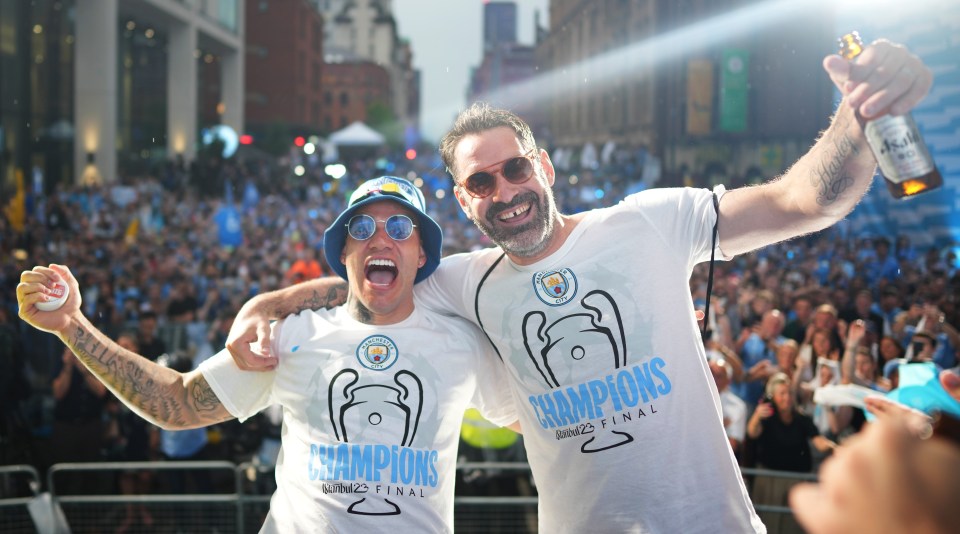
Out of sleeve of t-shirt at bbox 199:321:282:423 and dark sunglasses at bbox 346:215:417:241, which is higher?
dark sunglasses at bbox 346:215:417:241

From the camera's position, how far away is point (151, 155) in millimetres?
35438

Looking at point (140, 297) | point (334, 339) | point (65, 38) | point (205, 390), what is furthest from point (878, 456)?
point (65, 38)

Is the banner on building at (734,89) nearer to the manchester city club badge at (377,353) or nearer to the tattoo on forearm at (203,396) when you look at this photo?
the manchester city club badge at (377,353)

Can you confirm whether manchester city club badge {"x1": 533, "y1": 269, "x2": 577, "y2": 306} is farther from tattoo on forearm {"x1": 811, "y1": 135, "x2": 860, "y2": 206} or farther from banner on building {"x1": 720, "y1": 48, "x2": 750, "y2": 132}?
banner on building {"x1": 720, "y1": 48, "x2": 750, "y2": 132}

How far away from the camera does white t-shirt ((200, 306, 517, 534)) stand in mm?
2975

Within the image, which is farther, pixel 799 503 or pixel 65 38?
pixel 65 38

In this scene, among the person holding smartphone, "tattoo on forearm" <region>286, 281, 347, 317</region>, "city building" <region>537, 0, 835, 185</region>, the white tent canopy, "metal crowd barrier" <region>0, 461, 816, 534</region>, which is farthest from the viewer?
the white tent canopy

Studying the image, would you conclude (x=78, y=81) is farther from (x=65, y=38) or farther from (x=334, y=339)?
(x=334, y=339)

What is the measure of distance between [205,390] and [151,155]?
3446cm

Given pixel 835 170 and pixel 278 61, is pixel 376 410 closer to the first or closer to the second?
pixel 835 170

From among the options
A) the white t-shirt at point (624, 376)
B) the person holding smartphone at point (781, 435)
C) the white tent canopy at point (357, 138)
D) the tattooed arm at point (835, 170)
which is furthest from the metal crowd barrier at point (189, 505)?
the white tent canopy at point (357, 138)

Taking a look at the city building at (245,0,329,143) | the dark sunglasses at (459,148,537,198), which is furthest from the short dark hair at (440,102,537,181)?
the city building at (245,0,329,143)

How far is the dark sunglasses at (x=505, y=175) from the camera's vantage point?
10.3 feet

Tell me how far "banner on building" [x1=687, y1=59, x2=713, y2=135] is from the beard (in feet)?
88.4
